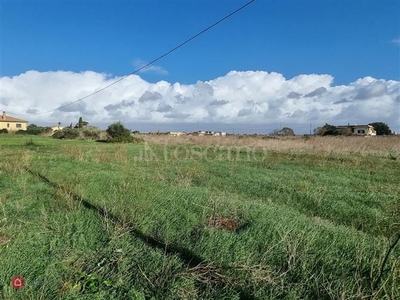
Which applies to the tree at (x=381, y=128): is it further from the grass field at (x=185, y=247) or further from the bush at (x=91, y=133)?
the grass field at (x=185, y=247)

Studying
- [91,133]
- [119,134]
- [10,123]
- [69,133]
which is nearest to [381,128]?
[119,134]

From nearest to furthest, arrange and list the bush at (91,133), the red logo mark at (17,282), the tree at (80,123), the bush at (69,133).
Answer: the red logo mark at (17,282)
the bush at (91,133)
the bush at (69,133)
the tree at (80,123)

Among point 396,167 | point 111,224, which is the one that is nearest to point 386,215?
point 111,224

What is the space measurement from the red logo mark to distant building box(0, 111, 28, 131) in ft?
237

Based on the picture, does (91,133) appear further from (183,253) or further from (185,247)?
(183,253)

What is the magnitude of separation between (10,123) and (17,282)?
7638cm

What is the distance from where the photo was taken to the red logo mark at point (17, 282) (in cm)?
256

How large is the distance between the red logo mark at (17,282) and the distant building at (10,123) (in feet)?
237

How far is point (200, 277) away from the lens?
9.23 feet

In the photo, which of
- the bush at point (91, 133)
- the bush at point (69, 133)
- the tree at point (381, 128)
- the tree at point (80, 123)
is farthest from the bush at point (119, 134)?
the tree at point (381, 128)

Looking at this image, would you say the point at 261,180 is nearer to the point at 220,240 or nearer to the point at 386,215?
the point at 386,215

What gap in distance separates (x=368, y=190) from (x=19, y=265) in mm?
7936

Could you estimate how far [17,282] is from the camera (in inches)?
103

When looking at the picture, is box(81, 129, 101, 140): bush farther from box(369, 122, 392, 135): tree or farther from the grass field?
box(369, 122, 392, 135): tree
